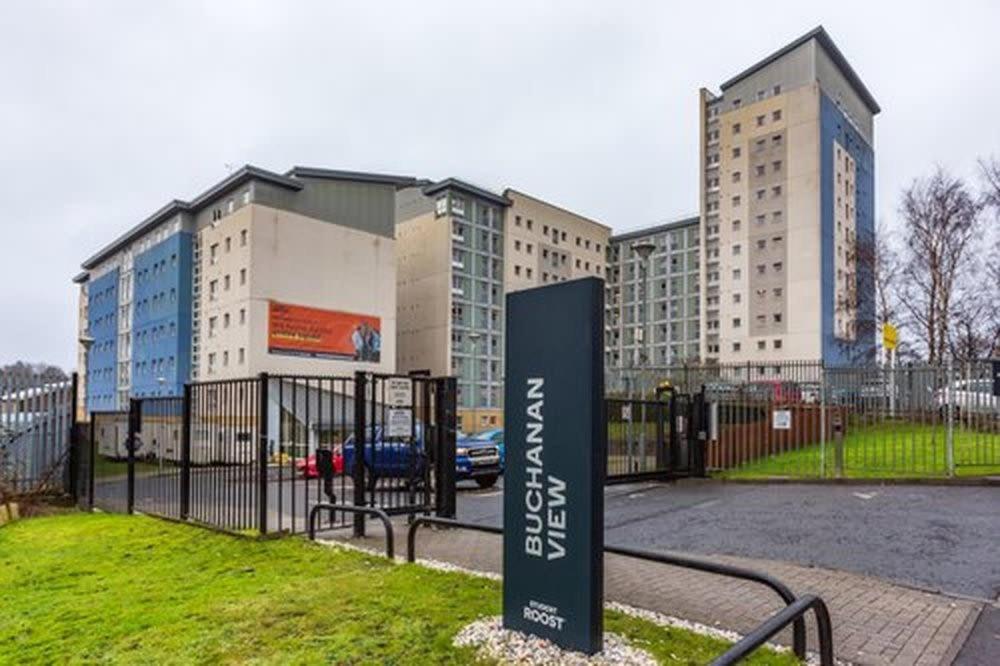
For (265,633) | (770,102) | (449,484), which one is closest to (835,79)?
(770,102)

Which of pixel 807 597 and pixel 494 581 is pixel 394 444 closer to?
pixel 494 581

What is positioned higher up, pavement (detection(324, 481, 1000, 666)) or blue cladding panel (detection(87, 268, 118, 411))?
blue cladding panel (detection(87, 268, 118, 411))

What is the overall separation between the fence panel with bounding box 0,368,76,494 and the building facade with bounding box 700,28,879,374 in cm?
5689

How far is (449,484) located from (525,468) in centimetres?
545

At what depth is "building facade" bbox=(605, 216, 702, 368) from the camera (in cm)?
7938

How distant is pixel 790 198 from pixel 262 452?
63.2 m

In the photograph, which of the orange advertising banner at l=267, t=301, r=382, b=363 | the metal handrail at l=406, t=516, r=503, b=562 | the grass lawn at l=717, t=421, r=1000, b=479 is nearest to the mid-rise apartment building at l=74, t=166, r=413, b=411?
the orange advertising banner at l=267, t=301, r=382, b=363

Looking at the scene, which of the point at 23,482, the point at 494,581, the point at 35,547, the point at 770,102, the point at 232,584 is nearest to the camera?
the point at 494,581

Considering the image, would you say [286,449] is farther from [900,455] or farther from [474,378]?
[474,378]

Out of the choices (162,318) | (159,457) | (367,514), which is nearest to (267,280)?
(162,318)

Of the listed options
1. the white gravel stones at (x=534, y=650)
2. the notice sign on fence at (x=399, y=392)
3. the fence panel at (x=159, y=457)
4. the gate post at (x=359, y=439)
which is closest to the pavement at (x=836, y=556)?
the gate post at (x=359, y=439)

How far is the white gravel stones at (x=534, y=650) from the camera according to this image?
4.08 meters

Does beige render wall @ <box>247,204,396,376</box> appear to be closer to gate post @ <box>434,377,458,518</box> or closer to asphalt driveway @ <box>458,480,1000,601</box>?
asphalt driveway @ <box>458,480,1000,601</box>

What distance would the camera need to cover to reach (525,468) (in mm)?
4445
